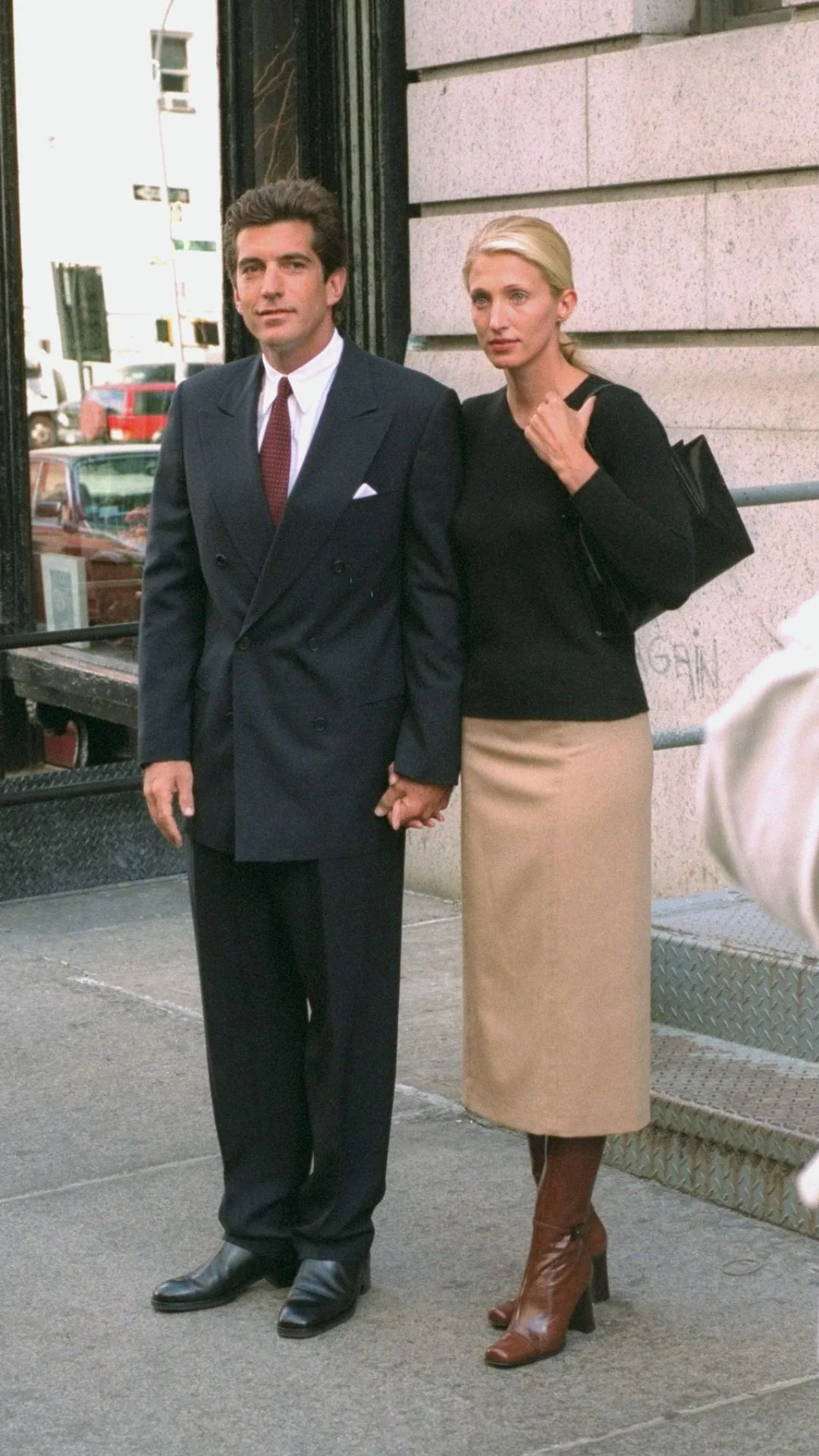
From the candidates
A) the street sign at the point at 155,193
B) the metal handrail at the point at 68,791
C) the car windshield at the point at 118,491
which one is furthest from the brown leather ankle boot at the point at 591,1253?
the street sign at the point at 155,193

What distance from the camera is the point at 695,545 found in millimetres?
3738

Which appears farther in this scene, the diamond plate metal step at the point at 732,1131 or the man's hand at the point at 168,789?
the diamond plate metal step at the point at 732,1131

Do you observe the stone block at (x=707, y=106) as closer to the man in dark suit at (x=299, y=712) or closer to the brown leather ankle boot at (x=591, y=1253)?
the man in dark suit at (x=299, y=712)

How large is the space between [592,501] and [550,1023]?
904 millimetres

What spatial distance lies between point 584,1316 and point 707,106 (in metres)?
3.91

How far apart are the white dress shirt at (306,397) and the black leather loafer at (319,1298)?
1.45 metres

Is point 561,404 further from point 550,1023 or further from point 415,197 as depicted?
point 415,197

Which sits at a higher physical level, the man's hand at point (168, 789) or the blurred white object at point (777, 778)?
the blurred white object at point (777, 778)

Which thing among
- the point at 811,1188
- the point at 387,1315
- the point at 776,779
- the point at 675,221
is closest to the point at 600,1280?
the point at 387,1315

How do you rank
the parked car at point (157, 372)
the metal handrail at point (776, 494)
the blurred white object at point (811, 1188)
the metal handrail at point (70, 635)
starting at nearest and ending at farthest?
the blurred white object at point (811, 1188) < the metal handrail at point (776, 494) < the metal handrail at point (70, 635) < the parked car at point (157, 372)

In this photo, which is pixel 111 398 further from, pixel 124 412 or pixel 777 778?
pixel 777 778

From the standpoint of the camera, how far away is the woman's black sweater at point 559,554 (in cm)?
367

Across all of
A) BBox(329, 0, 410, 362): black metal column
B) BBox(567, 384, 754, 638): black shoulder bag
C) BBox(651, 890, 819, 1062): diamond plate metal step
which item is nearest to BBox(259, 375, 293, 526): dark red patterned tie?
BBox(567, 384, 754, 638): black shoulder bag

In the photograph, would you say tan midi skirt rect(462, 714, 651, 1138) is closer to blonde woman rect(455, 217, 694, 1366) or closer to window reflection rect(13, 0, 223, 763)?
blonde woman rect(455, 217, 694, 1366)
